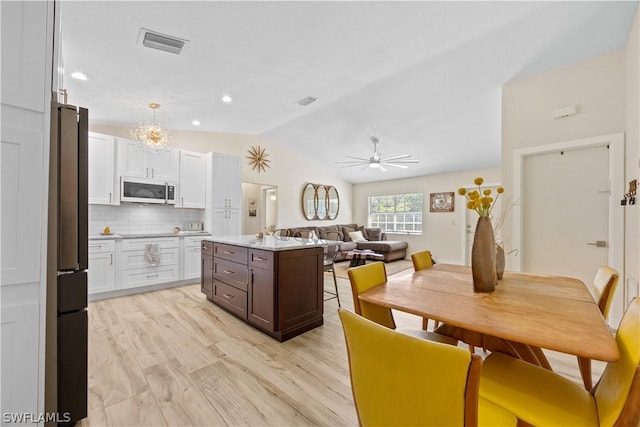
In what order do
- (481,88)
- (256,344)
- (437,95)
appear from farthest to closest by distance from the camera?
1. (437,95)
2. (481,88)
3. (256,344)

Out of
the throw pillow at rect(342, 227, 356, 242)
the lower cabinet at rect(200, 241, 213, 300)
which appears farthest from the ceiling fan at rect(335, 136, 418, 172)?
the lower cabinet at rect(200, 241, 213, 300)

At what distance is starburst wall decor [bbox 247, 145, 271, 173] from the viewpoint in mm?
6121

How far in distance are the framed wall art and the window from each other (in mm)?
364

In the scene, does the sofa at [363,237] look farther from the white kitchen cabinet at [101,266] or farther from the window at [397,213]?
the white kitchen cabinet at [101,266]

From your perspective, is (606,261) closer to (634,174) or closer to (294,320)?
(634,174)

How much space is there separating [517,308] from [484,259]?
31 cm

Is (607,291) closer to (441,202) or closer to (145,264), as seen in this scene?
(145,264)

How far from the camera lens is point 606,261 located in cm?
289

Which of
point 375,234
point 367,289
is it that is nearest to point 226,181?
point 367,289

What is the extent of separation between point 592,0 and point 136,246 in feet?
19.4

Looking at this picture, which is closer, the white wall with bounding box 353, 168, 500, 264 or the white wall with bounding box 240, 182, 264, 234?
the white wall with bounding box 240, 182, 264, 234

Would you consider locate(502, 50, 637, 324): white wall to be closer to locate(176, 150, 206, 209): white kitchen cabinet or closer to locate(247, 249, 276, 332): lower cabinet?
locate(247, 249, 276, 332): lower cabinet

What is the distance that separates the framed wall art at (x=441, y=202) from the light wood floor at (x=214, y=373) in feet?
15.4

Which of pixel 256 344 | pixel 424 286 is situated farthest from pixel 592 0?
pixel 256 344
